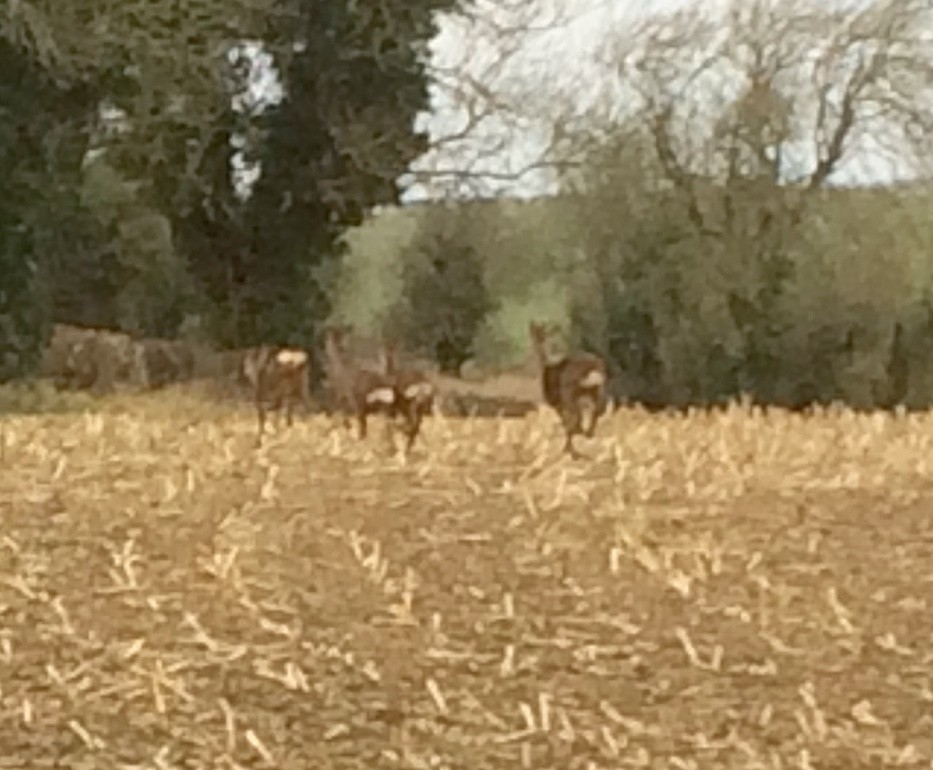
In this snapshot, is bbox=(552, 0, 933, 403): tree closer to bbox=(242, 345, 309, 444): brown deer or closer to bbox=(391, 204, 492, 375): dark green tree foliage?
bbox=(391, 204, 492, 375): dark green tree foliage

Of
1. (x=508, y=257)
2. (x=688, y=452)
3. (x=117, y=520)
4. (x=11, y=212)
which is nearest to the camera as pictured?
(x=117, y=520)

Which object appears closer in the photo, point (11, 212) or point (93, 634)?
point (93, 634)

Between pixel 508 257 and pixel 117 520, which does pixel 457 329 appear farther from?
pixel 117 520

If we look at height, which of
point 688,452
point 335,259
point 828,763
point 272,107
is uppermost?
point 272,107

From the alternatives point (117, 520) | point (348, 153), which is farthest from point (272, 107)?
point (117, 520)

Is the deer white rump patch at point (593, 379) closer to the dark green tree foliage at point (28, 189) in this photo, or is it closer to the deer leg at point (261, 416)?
the deer leg at point (261, 416)

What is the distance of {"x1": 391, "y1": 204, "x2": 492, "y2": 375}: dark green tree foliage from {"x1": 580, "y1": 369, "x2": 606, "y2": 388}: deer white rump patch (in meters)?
10.1

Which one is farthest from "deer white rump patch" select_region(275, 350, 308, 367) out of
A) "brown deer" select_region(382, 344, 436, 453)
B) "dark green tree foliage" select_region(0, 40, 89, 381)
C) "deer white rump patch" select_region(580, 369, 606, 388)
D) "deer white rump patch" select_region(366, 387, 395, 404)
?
"dark green tree foliage" select_region(0, 40, 89, 381)

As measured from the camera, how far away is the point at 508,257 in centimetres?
2050

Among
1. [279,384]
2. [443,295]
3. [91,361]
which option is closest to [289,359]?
[279,384]

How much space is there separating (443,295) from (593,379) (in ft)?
34.3

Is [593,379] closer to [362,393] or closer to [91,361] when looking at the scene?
[362,393]

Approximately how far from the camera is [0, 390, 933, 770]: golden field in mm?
5730

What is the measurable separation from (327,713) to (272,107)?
13.8 m
